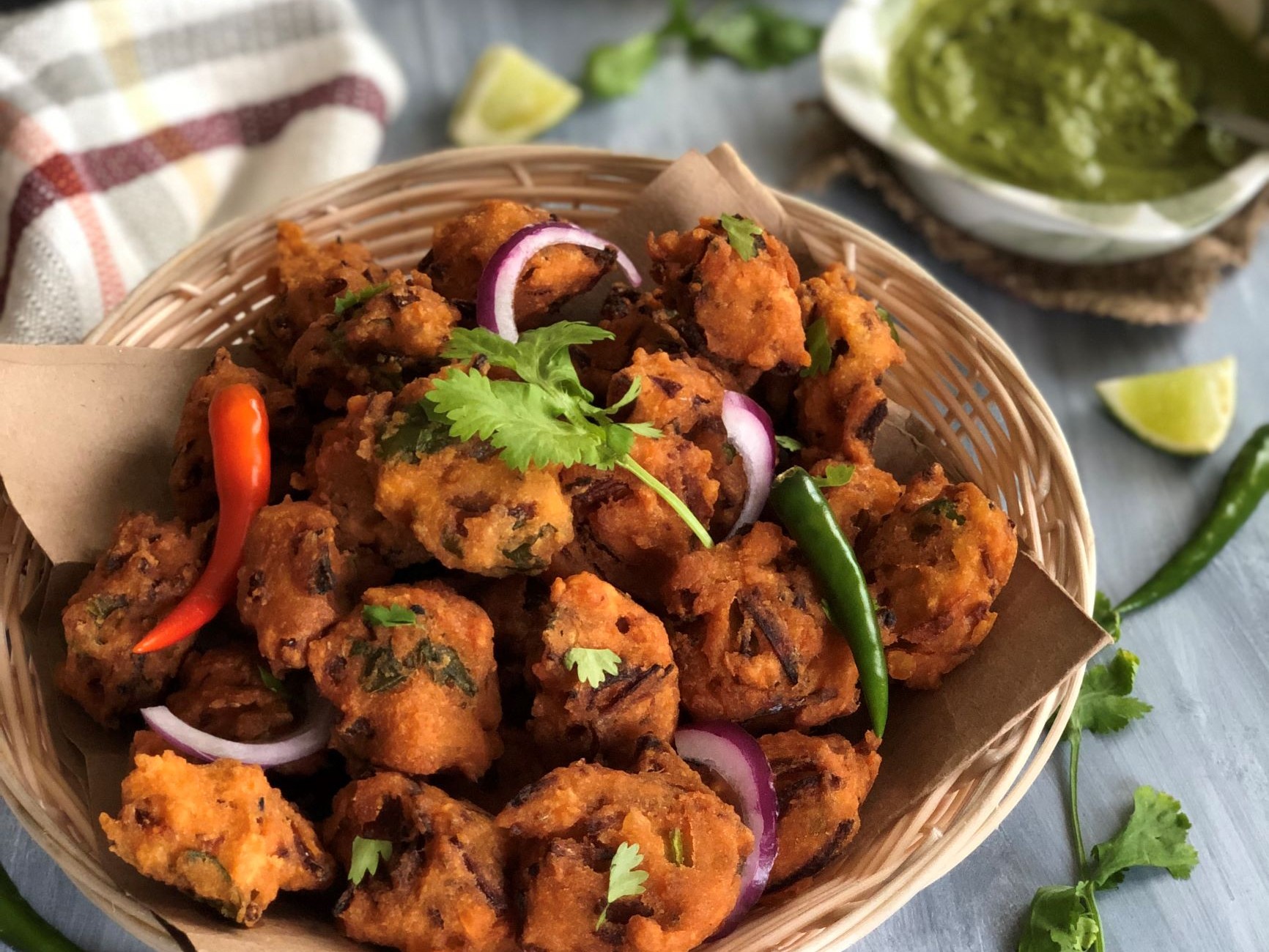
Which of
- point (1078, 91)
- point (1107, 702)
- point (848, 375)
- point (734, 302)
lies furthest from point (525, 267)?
point (1078, 91)

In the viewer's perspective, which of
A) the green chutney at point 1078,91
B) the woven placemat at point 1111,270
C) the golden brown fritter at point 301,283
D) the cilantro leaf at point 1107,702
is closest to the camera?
the golden brown fritter at point 301,283

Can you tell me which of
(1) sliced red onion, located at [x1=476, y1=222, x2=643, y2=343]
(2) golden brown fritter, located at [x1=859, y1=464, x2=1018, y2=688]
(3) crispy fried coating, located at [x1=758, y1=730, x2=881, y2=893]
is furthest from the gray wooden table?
(1) sliced red onion, located at [x1=476, y1=222, x2=643, y2=343]

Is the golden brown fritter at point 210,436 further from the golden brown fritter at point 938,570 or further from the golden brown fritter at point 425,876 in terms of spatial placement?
the golden brown fritter at point 938,570

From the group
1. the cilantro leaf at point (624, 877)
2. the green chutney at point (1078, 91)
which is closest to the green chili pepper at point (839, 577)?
the cilantro leaf at point (624, 877)

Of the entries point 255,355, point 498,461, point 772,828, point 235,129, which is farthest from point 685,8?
point 772,828

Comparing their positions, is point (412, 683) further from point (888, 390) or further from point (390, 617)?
point (888, 390)

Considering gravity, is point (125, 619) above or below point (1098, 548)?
Answer: above
